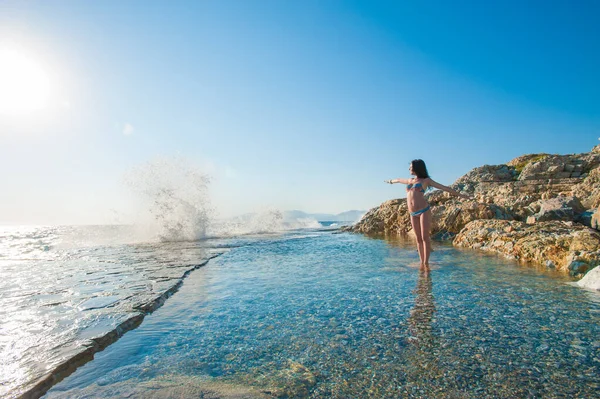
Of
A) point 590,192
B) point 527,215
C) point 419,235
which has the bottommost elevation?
point 419,235

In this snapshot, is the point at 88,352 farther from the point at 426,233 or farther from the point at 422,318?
the point at 426,233

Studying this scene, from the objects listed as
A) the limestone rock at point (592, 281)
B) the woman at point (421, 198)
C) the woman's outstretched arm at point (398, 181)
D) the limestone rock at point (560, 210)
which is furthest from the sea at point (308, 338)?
the limestone rock at point (560, 210)

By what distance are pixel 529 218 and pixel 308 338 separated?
1284 centimetres

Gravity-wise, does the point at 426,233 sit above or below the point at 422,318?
above

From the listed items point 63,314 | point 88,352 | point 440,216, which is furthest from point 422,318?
point 440,216

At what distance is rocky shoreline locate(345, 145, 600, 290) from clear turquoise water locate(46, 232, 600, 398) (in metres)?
1.62

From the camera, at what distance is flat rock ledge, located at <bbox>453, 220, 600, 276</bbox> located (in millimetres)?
6578

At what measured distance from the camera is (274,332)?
147 inches

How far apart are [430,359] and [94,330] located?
12.4 feet

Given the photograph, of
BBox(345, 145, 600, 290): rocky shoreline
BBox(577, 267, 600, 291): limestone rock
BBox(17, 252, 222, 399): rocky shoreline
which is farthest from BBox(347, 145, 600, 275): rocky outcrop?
BBox(17, 252, 222, 399): rocky shoreline

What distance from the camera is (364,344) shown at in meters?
3.25

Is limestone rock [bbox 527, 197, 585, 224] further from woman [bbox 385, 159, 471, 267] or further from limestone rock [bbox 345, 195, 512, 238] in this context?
woman [bbox 385, 159, 471, 267]

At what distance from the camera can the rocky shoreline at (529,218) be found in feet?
23.6

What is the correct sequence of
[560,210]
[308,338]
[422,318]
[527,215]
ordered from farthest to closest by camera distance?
[527,215]
[560,210]
[422,318]
[308,338]
